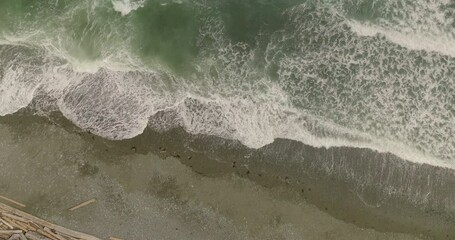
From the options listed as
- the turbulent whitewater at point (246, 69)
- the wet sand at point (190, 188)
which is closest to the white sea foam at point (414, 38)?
the turbulent whitewater at point (246, 69)

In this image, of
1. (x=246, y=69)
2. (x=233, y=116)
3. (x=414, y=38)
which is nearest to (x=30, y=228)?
(x=233, y=116)

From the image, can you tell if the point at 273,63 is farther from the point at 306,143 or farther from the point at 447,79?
the point at 447,79

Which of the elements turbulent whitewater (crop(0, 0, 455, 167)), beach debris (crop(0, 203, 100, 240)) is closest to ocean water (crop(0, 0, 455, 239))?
turbulent whitewater (crop(0, 0, 455, 167))

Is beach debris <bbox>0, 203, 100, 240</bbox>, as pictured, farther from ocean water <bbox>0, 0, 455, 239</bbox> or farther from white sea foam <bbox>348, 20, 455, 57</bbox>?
white sea foam <bbox>348, 20, 455, 57</bbox>

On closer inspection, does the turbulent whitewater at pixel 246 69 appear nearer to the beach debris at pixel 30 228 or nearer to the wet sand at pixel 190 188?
the wet sand at pixel 190 188

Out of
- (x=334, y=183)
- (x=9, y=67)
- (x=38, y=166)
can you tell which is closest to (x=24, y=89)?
(x=9, y=67)
